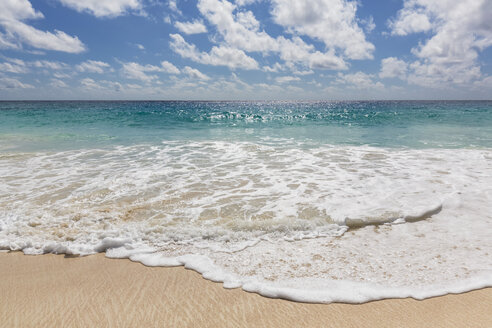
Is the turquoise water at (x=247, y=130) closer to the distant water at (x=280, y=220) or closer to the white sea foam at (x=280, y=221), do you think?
the distant water at (x=280, y=220)

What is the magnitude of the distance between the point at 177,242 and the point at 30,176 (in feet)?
17.3

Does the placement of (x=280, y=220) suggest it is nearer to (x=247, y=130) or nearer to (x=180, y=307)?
Result: (x=180, y=307)

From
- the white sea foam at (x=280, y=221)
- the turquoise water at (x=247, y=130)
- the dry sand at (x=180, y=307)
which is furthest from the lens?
the turquoise water at (x=247, y=130)

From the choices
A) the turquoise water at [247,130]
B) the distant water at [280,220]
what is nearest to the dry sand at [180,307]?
the distant water at [280,220]

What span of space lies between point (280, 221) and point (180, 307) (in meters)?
1.98

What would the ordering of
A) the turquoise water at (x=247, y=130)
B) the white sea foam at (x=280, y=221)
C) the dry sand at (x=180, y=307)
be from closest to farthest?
the dry sand at (x=180, y=307) < the white sea foam at (x=280, y=221) < the turquoise water at (x=247, y=130)

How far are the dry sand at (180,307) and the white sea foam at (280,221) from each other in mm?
140

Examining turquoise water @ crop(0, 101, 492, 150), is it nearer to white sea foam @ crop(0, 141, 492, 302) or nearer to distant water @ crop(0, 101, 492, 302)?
distant water @ crop(0, 101, 492, 302)

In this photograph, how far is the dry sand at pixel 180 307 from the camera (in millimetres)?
2219

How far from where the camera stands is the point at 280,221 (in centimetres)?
401

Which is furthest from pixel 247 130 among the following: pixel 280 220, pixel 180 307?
pixel 180 307

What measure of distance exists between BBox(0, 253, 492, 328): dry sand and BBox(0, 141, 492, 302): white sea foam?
140 mm

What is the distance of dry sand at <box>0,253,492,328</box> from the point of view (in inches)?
87.4

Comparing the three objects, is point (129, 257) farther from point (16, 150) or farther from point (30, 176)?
point (16, 150)
